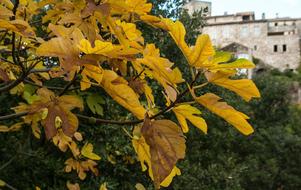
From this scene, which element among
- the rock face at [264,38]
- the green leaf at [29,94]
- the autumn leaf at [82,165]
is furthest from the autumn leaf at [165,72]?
the rock face at [264,38]

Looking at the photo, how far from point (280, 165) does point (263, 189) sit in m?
1.56

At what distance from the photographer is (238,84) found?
89cm

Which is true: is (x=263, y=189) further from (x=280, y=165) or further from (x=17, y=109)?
(x=17, y=109)

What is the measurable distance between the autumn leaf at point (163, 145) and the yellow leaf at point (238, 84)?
0.39 feet

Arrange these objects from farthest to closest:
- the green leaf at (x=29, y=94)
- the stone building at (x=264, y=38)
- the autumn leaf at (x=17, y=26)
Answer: the stone building at (x=264, y=38) → the green leaf at (x=29, y=94) → the autumn leaf at (x=17, y=26)

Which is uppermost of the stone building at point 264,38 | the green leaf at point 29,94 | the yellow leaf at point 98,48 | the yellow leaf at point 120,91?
the yellow leaf at point 98,48

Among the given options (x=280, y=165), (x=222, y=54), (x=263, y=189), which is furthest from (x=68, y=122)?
(x=280, y=165)

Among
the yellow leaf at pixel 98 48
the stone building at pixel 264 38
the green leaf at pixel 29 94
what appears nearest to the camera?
the yellow leaf at pixel 98 48

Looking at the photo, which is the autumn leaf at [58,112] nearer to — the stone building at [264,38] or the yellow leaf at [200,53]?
the yellow leaf at [200,53]

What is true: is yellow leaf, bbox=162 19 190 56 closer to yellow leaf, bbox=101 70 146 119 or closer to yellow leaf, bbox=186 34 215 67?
yellow leaf, bbox=186 34 215 67

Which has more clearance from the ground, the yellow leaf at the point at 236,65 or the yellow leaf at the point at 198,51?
the yellow leaf at the point at 198,51

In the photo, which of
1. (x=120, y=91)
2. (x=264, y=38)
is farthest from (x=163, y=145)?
(x=264, y=38)

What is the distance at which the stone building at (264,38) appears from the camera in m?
47.3

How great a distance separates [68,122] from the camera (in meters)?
0.97
